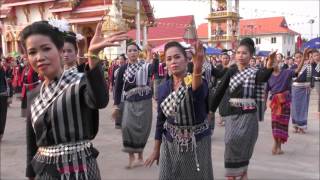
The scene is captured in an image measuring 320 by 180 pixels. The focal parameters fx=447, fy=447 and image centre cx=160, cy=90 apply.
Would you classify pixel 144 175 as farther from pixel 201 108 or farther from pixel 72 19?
pixel 72 19

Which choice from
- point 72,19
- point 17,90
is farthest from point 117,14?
point 17,90

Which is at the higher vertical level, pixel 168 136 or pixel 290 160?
pixel 168 136

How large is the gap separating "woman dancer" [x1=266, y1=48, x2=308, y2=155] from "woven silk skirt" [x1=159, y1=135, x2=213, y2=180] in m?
3.95

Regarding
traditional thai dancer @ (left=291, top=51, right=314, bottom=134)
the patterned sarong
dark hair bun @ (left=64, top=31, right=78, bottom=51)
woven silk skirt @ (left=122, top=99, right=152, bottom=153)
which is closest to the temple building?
traditional thai dancer @ (left=291, top=51, right=314, bottom=134)

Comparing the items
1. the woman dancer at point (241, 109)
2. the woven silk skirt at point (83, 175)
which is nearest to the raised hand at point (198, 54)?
the woven silk skirt at point (83, 175)

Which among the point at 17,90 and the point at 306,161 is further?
the point at 17,90

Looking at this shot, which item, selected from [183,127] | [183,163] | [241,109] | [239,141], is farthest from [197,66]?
[239,141]

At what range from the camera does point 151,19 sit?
111 feet

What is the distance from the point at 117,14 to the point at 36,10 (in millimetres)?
9576

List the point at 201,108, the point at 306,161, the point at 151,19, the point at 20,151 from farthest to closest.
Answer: the point at 151,19
the point at 20,151
the point at 306,161
the point at 201,108

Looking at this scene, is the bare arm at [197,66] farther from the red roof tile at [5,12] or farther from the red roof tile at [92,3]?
the red roof tile at [5,12]

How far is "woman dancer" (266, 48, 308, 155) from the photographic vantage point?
7734 mm

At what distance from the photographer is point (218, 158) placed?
7.40m

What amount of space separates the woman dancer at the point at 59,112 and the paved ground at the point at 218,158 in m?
3.51
